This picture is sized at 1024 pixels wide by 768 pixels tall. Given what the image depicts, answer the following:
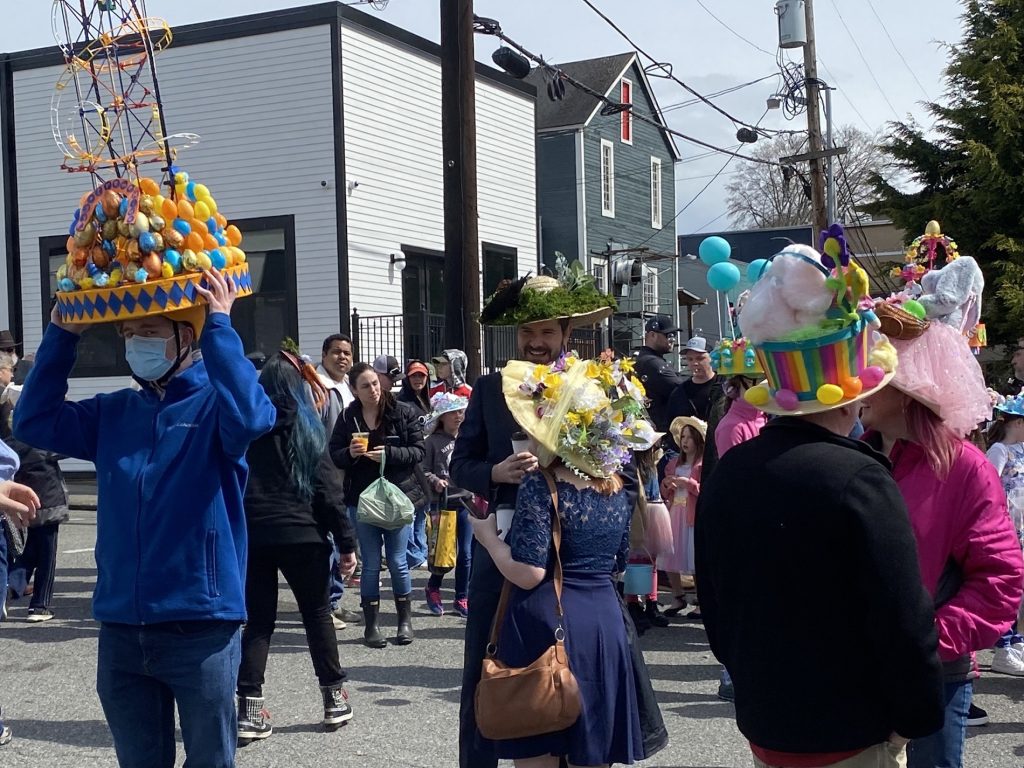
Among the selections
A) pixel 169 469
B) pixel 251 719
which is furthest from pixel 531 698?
pixel 251 719

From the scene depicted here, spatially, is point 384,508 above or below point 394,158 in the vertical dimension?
below

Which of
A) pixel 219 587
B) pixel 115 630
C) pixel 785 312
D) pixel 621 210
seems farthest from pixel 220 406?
pixel 621 210

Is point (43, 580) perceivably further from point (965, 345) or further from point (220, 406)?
point (965, 345)

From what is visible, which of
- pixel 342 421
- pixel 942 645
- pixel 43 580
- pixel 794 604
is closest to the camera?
pixel 794 604

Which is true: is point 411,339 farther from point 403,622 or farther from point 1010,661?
point 1010,661

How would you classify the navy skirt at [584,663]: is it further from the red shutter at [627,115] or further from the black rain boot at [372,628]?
the red shutter at [627,115]

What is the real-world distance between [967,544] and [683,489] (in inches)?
205

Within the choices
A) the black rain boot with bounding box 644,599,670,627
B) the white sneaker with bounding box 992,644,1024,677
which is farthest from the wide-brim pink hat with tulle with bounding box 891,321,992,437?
the black rain boot with bounding box 644,599,670,627

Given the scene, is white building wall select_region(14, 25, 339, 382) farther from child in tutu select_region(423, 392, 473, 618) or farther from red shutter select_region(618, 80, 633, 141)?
red shutter select_region(618, 80, 633, 141)

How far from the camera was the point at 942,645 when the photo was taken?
116 inches

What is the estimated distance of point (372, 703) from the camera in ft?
20.4

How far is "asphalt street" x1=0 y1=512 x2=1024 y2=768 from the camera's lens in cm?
530

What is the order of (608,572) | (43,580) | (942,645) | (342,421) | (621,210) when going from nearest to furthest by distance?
(942,645) → (608,572) → (342,421) → (43,580) → (621,210)

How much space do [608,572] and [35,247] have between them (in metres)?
17.7
